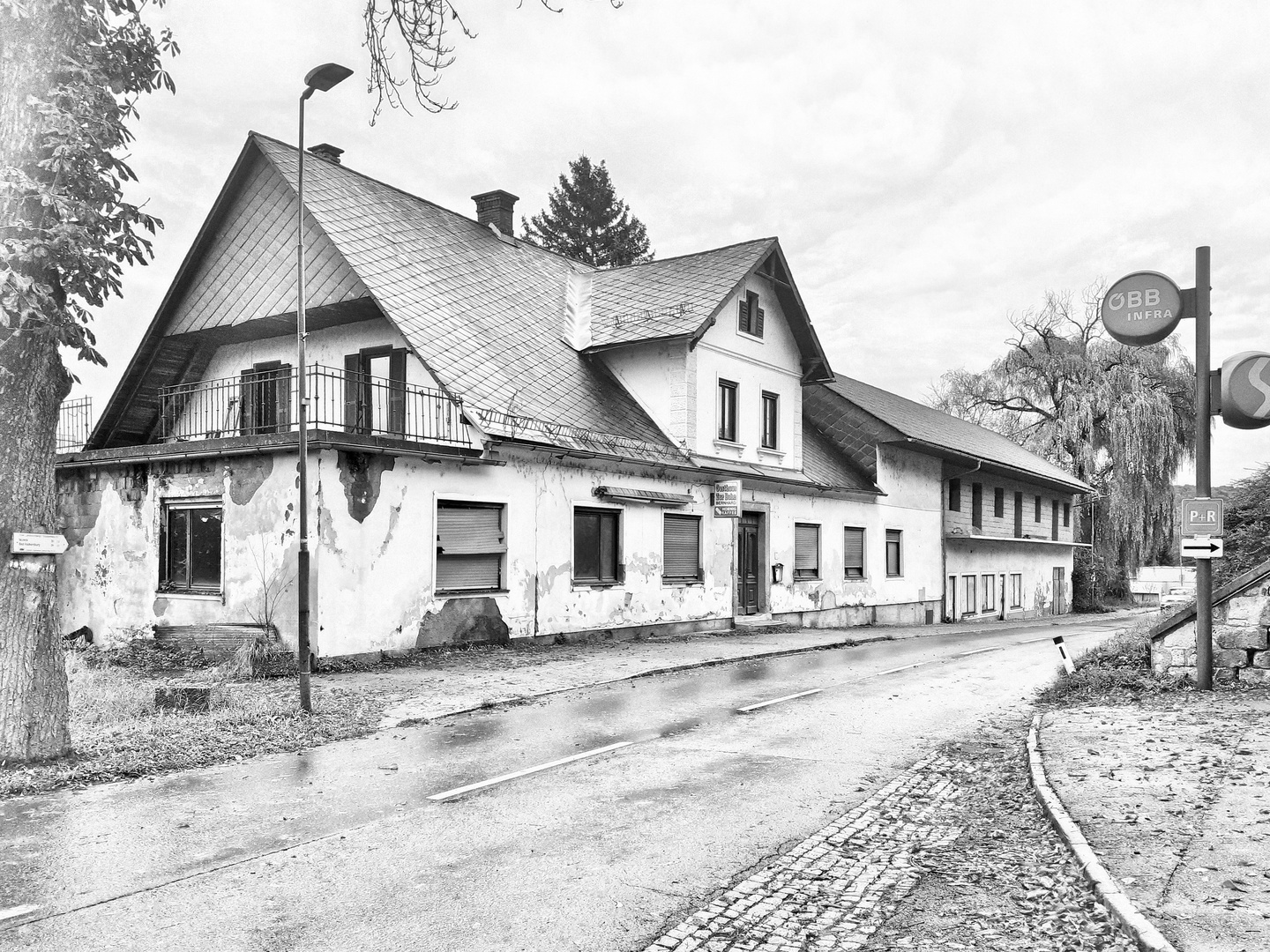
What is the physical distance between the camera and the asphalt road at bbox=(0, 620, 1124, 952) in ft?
15.8

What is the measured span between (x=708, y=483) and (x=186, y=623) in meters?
11.2

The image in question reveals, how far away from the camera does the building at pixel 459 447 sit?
15312mm

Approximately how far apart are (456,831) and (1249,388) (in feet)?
30.8

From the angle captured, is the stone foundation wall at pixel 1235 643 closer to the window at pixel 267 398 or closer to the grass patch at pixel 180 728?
the grass patch at pixel 180 728

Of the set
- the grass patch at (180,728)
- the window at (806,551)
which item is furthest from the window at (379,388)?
the window at (806,551)

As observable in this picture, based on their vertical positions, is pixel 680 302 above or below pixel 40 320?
above

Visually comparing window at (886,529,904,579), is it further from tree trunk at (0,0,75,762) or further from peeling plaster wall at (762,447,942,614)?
tree trunk at (0,0,75,762)

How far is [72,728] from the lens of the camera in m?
9.94

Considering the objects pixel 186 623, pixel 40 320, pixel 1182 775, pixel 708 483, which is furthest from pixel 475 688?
pixel 708 483

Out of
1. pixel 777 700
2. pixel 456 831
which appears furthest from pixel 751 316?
pixel 456 831

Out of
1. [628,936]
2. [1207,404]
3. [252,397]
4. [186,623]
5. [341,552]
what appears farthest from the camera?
[252,397]

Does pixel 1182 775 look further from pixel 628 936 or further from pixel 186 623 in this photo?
pixel 186 623

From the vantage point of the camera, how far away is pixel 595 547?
19750 mm

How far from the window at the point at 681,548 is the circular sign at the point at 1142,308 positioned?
11329mm
